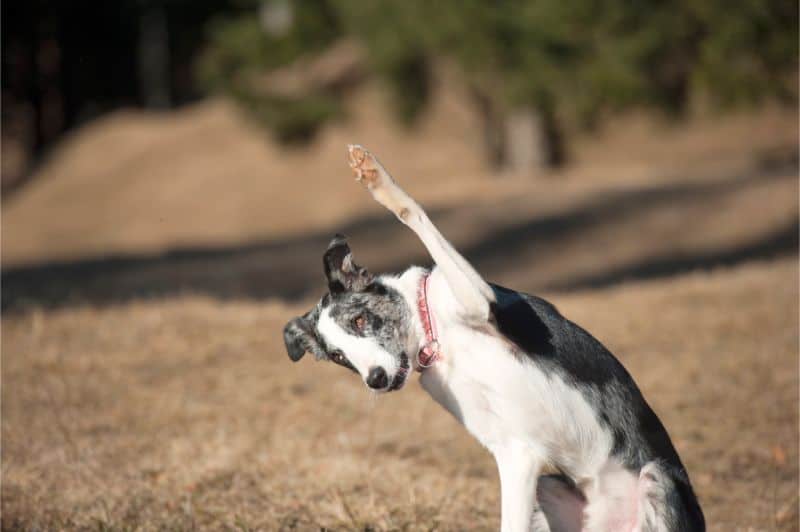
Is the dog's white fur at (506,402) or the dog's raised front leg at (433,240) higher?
the dog's raised front leg at (433,240)

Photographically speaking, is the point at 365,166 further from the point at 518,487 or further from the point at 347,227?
the point at 347,227

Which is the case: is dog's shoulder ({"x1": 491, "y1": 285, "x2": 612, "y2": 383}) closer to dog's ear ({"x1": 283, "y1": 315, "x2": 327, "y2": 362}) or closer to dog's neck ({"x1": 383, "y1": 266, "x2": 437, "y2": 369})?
dog's neck ({"x1": 383, "y1": 266, "x2": 437, "y2": 369})

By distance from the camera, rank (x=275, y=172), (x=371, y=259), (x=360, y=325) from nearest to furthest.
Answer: (x=360, y=325) → (x=371, y=259) → (x=275, y=172)

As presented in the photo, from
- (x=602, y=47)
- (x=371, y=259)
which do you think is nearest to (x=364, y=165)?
(x=371, y=259)

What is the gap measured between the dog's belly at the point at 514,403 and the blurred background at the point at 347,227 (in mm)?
904

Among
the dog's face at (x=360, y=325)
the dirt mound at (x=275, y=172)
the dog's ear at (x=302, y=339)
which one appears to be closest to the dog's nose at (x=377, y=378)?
the dog's face at (x=360, y=325)

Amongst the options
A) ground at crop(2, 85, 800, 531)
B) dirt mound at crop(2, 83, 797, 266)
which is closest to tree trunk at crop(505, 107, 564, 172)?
dirt mound at crop(2, 83, 797, 266)

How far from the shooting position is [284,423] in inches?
250

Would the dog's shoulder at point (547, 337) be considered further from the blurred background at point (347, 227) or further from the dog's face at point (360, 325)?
the blurred background at point (347, 227)

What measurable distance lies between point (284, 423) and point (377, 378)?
272 cm

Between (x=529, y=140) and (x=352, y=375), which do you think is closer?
(x=352, y=375)

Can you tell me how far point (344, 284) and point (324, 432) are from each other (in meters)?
2.42

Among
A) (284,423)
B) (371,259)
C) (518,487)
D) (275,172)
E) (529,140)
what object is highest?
(275,172)

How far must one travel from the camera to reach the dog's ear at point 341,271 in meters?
4.02
